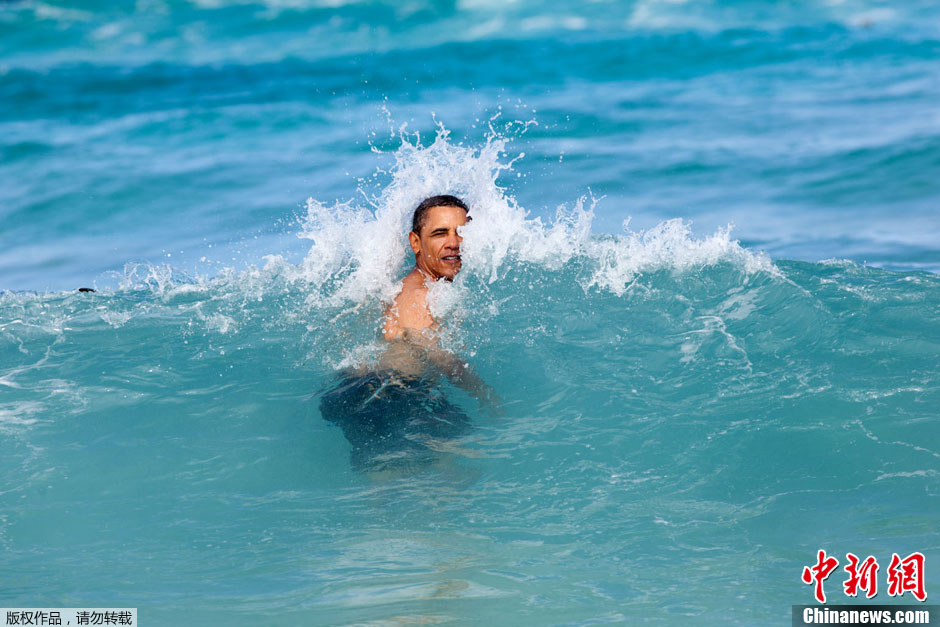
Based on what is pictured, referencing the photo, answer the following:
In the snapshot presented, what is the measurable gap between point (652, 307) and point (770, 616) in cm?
332

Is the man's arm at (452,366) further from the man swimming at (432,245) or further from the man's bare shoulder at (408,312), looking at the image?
the man swimming at (432,245)

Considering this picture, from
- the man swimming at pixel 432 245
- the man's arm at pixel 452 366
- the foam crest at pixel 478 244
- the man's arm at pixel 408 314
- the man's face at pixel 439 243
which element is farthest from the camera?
the foam crest at pixel 478 244

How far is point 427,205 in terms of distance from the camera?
22.6 feet

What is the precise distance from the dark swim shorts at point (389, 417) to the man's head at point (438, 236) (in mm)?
1023

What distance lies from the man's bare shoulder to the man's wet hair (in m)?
0.44

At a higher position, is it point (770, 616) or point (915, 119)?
point (915, 119)

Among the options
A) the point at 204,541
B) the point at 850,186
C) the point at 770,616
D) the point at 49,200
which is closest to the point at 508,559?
the point at 770,616

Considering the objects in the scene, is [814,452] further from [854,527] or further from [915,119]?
[915,119]

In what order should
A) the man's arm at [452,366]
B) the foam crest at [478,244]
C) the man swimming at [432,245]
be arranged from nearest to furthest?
the man's arm at [452,366] → the man swimming at [432,245] → the foam crest at [478,244]

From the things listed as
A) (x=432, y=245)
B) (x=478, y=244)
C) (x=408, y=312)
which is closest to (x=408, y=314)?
(x=408, y=312)

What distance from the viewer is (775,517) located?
4.95 meters

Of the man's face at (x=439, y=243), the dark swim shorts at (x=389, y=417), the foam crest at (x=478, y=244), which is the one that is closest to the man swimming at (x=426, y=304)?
the man's face at (x=439, y=243)

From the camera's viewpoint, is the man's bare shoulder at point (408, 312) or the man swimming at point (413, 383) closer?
the man swimming at point (413, 383)

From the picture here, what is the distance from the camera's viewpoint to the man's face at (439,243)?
6.80m
